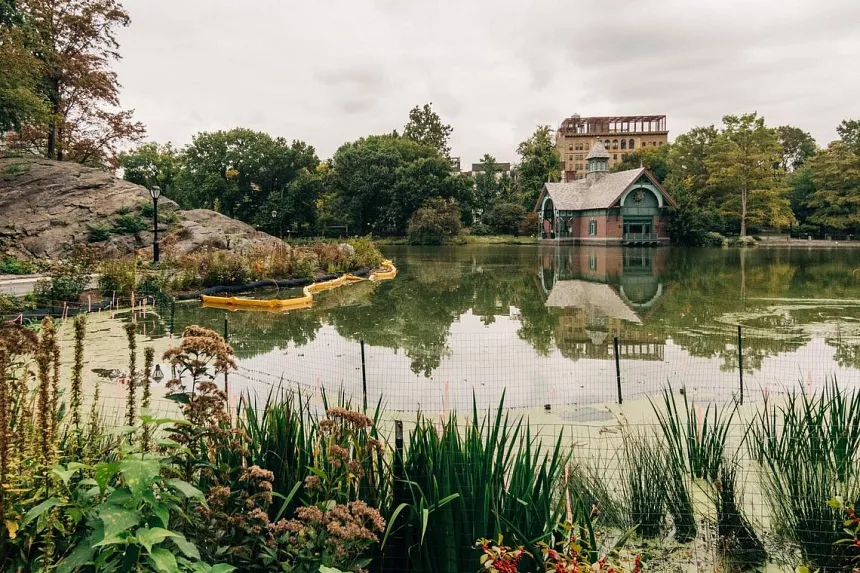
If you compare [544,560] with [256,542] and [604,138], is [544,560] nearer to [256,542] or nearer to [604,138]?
[256,542]

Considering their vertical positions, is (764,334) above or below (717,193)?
below

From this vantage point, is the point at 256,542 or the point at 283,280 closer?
the point at 256,542

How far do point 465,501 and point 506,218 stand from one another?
55.3 meters

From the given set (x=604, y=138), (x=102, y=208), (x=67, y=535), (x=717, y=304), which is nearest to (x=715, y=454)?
(x=67, y=535)

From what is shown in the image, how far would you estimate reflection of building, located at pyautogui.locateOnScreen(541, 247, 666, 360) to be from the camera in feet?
34.0

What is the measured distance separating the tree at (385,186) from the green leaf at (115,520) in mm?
51322

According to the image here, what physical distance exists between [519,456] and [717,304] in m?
14.1

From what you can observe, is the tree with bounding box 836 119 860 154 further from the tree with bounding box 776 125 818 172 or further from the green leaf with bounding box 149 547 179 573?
the green leaf with bounding box 149 547 179 573

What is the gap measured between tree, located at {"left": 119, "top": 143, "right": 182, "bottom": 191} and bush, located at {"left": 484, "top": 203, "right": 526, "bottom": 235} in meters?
30.6

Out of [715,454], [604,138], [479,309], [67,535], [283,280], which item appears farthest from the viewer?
[604,138]

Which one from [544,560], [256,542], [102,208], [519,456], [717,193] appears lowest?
[544,560]

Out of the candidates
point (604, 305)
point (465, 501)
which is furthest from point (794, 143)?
point (465, 501)

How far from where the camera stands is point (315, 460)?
351cm

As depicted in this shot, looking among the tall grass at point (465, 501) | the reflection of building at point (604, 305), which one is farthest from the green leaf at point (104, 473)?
the reflection of building at point (604, 305)
